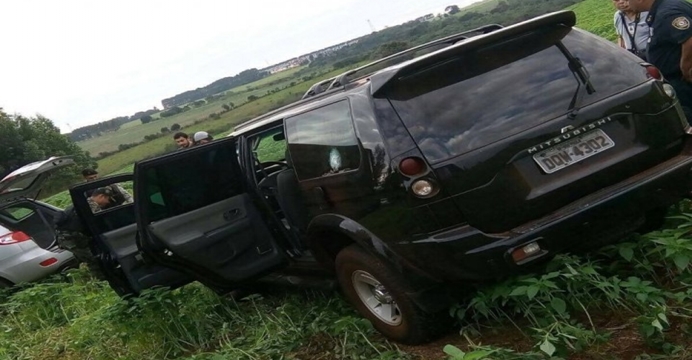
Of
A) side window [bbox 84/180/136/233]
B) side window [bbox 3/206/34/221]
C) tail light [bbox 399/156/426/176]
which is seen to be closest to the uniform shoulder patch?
tail light [bbox 399/156/426/176]

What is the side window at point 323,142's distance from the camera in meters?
3.73

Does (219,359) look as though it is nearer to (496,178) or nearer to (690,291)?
(496,178)

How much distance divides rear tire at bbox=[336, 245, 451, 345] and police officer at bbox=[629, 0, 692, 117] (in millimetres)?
2704

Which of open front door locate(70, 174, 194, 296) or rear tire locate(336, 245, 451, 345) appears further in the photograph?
open front door locate(70, 174, 194, 296)

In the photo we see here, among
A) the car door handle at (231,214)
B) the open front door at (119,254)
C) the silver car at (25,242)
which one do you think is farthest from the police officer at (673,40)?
the silver car at (25,242)

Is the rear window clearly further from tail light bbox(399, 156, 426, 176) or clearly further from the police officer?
the police officer

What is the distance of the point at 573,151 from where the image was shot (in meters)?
3.42

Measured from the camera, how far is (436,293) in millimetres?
3572

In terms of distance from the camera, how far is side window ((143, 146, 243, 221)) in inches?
193

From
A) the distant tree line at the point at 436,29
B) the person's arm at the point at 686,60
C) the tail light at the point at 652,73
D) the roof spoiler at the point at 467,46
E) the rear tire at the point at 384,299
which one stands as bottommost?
the distant tree line at the point at 436,29

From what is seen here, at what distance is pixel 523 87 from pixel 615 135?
58 centimetres

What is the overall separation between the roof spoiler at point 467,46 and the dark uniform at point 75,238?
12.2ft

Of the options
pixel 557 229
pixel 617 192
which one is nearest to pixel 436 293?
pixel 557 229

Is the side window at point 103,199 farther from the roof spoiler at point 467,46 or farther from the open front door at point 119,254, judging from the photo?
the roof spoiler at point 467,46
